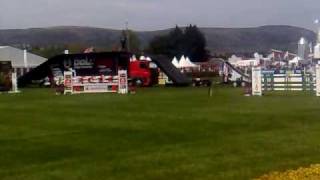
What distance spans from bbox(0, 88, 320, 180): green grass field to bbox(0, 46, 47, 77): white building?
76298mm

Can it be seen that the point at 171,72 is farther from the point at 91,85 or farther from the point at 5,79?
the point at 91,85

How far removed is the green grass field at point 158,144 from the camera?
12.9 m

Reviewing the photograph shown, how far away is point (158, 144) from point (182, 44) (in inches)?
5298

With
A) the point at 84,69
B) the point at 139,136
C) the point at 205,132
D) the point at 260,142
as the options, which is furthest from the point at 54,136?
the point at 84,69

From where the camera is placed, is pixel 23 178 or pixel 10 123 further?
pixel 10 123

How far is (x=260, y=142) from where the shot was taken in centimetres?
1719

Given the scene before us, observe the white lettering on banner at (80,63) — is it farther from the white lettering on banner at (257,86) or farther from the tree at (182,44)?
the tree at (182,44)

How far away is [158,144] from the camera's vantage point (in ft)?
56.3

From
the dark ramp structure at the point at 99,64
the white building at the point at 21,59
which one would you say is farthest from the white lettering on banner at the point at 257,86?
the white building at the point at 21,59

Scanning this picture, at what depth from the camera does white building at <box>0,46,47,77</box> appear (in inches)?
4087

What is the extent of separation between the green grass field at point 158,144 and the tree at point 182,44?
121107mm

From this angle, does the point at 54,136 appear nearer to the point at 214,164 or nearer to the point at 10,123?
the point at 10,123

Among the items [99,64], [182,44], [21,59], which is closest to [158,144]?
[99,64]

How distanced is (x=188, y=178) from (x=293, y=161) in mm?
2703
